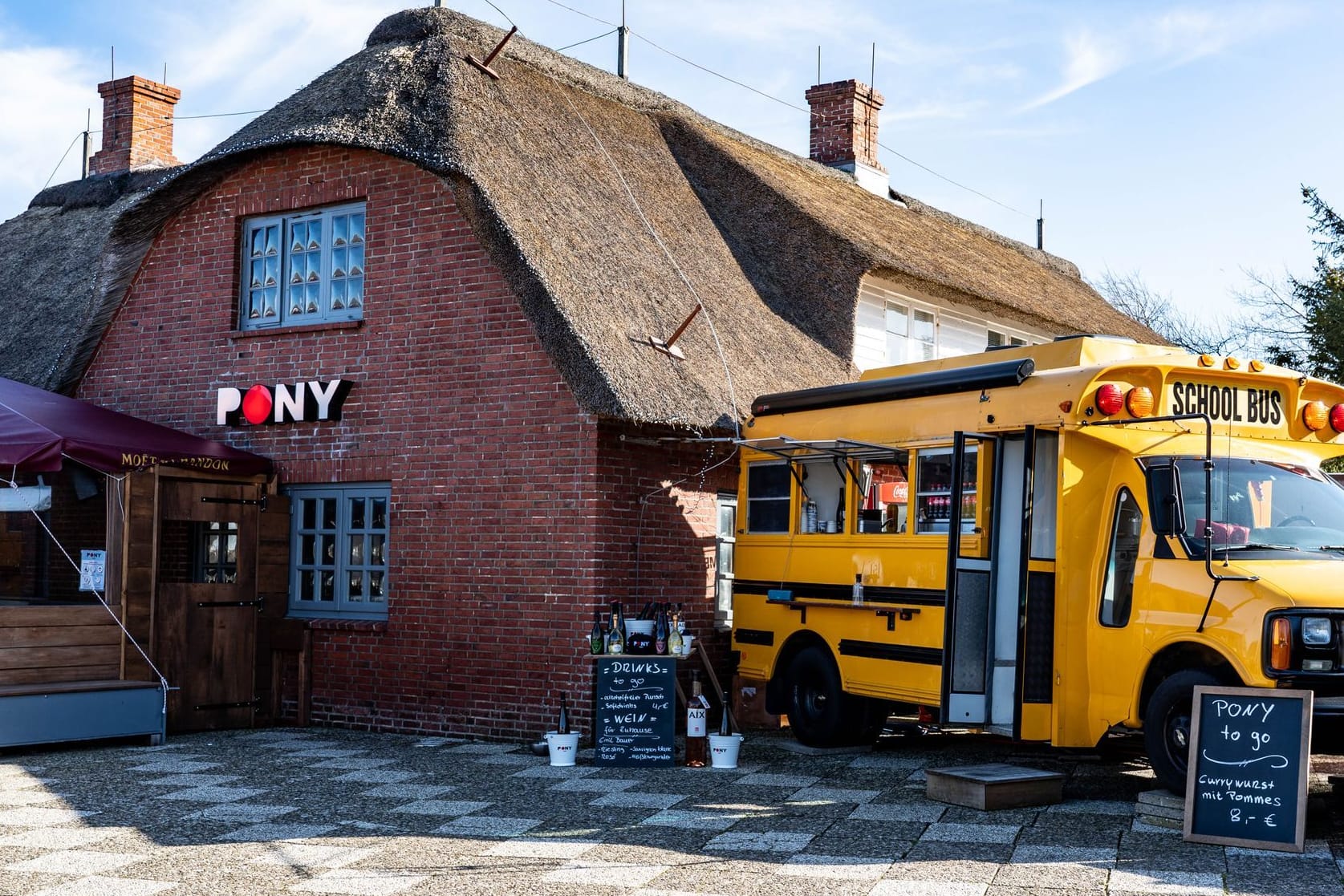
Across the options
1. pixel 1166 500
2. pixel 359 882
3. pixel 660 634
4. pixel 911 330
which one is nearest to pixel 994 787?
pixel 1166 500

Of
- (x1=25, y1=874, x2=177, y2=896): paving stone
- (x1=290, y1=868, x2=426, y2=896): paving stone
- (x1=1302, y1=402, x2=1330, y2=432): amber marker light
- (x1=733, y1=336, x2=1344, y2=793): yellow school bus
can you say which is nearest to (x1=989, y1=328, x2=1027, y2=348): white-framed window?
(x1=733, y1=336, x2=1344, y2=793): yellow school bus

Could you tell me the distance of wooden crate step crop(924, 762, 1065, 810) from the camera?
856cm

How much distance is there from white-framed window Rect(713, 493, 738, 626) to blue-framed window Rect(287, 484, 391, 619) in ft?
9.77

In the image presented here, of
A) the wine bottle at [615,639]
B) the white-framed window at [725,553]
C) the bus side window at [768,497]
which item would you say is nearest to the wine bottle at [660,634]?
the wine bottle at [615,639]

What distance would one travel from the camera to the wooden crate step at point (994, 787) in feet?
28.1

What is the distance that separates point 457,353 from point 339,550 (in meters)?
2.24

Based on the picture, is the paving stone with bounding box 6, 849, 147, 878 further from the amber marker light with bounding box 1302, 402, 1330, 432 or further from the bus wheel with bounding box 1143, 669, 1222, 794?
the amber marker light with bounding box 1302, 402, 1330, 432

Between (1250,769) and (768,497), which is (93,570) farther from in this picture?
Answer: (1250,769)

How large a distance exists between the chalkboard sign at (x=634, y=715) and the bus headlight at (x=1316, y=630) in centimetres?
453

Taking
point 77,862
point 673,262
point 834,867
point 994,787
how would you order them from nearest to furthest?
1. point 834,867
2. point 77,862
3. point 994,787
4. point 673,262

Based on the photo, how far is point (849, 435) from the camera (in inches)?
428

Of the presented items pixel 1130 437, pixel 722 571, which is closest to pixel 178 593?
pixel 722 571

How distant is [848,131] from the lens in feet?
67.8

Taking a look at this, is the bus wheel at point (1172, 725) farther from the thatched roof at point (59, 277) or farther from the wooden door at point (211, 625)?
the thatched roof at point (59, 277)
